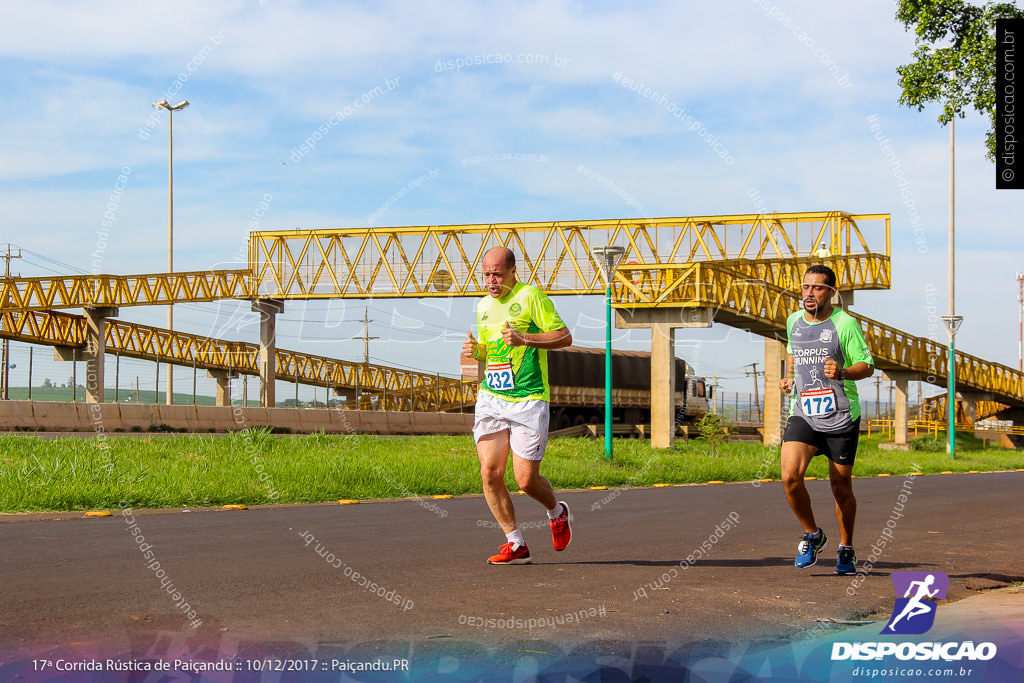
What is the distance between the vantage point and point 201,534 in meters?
8.97

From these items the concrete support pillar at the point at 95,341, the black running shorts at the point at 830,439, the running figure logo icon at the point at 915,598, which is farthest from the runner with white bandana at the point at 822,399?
the concrete support pillar at the point at 95,341

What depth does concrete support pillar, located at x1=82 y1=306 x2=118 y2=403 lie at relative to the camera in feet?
171

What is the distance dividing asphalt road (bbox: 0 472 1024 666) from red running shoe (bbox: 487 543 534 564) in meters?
0.10

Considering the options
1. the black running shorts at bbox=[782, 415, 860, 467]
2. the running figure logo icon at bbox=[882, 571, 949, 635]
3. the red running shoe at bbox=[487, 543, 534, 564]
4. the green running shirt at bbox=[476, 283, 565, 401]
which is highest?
the green running shirt at bbox=[476, 283, 565, 401]

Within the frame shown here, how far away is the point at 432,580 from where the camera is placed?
6.84 m

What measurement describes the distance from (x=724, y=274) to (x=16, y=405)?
19.3m

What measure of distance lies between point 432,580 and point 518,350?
1640 mm

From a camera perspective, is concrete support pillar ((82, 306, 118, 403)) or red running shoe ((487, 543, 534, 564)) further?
concrete support pillar ((82, 306, 118, 403))

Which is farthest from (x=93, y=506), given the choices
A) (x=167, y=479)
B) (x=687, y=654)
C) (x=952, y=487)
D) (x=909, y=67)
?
(x=952, y=487)

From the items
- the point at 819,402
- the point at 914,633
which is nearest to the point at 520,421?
the point at 819,402

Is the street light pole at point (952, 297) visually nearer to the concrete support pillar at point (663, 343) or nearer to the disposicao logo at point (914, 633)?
the concrete support pillar at point (663, 343)

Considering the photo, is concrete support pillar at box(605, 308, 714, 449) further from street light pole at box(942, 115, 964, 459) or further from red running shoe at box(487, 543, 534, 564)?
red running shoe at box(487, 543, 534, 564)

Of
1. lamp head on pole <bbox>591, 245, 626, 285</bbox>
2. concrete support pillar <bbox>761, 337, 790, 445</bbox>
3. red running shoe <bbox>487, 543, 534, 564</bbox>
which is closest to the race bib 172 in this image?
red running shoe <bbox>487, 543, 534, 564</bbox>

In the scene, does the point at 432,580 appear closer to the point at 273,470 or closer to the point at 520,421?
the point at 520,421
